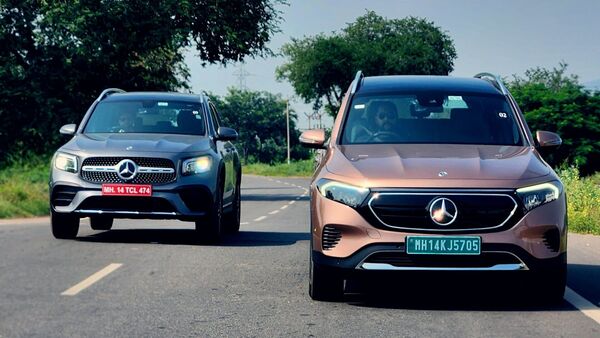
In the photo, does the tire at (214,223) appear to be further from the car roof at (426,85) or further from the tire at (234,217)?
the car roof at (426,85)

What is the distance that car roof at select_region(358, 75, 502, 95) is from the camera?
1008 centimetres

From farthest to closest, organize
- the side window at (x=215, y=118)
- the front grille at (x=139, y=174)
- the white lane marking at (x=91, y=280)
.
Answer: the side window at (x=215, y=118)
the front grille at (x=139, y=174)
the white lane marking at (x=91, y=280)

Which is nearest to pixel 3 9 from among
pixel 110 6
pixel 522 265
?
pixel 110 6

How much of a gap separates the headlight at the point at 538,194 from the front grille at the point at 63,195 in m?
6.05

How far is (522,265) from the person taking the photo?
809 centimetres

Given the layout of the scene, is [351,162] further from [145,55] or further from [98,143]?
[145,55]

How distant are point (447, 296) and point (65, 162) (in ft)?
17.9

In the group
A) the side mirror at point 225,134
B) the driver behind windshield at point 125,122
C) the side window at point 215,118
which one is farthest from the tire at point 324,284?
the side window at point 215,118

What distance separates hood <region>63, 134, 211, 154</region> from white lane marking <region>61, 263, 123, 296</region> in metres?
2.21

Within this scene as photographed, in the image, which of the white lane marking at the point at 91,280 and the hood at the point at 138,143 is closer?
the white lane marking at the point at 91,280

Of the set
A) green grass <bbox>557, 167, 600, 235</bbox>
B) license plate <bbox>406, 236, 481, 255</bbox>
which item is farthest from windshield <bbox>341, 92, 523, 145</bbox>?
green grass <bbox>557, 167, 600, 235</bbox>

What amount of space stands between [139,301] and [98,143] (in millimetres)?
4785

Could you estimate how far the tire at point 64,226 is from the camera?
1327 cm

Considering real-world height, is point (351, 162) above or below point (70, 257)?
above
